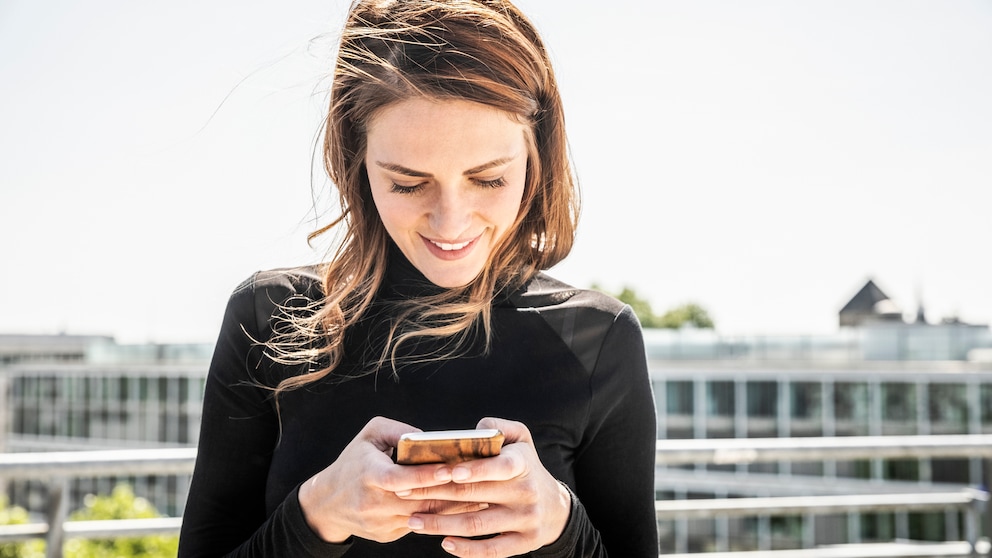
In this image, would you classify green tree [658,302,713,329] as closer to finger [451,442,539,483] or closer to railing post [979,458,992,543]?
railing post [979,458,992,543]

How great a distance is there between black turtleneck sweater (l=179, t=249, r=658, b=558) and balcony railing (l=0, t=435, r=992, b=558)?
53.9 inches

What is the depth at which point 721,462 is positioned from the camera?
8.99 feet

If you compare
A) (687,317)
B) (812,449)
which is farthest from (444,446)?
(687,317)

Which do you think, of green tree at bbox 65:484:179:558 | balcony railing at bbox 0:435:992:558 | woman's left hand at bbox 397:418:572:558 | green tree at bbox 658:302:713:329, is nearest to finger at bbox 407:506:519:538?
woman's left hand at bbox 397:418:572:558

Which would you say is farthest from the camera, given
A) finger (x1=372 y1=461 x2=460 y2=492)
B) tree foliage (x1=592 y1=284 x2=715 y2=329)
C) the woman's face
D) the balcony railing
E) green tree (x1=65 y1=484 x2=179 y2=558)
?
tree foliage (x1=592 y1=284 x2=715 y2=329)

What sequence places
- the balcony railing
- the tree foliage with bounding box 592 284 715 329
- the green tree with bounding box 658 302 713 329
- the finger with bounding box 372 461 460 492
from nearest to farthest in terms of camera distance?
the finger with bounding box 372 461 460 492, the balcony railing, the tree foliage with bounding box 592 284 715 329, the green tree with bounding box 658 302 713 329

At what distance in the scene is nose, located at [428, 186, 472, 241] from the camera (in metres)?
1.06

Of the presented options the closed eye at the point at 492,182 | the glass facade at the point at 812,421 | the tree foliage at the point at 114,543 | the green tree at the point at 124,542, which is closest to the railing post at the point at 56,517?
the closed eye at the point at 492,182

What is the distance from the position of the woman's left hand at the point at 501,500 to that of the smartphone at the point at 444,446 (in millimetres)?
10

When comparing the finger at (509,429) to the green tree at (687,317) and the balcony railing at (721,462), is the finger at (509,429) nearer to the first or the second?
the balcony railing at (721,462)

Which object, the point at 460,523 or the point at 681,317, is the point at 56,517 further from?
the point at 681,317

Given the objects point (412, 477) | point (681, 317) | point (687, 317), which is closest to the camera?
point (412, 477)

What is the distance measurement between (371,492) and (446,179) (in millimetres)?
402

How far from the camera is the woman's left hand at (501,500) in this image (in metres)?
0.83
